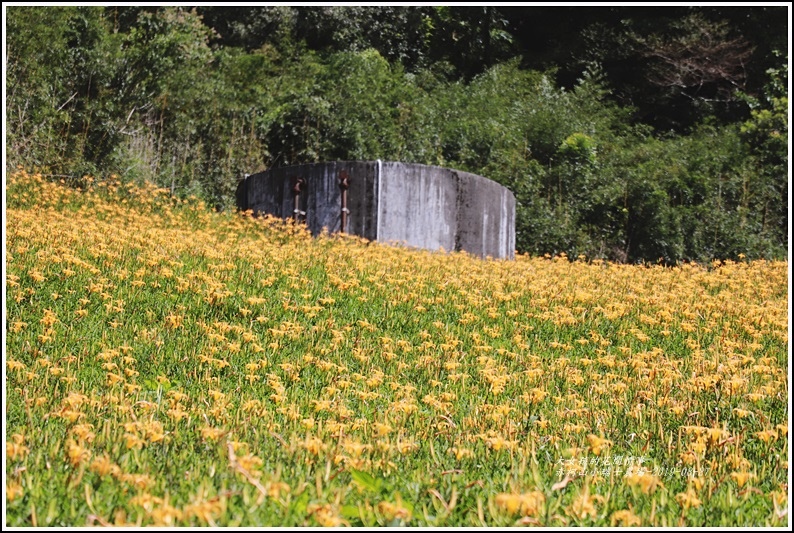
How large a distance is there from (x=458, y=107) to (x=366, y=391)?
17.5 meters

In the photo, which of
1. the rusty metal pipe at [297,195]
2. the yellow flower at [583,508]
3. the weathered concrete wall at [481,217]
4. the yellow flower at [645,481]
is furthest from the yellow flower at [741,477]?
the rusty metal pipe at [297,195]

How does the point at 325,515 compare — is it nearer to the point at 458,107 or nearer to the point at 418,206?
the point at 418,206

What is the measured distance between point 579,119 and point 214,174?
9.76 m

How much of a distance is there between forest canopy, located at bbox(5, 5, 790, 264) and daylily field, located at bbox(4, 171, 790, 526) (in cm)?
704

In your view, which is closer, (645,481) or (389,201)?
(645,481)

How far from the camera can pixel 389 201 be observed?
40.4 feet

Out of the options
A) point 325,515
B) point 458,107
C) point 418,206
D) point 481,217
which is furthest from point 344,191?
point 325,515

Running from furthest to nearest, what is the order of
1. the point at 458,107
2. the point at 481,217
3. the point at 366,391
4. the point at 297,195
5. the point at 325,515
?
the point at 458,107 < the point at 481,217 < the point at 297,195 < the point at 366,391 < the point at 325,515

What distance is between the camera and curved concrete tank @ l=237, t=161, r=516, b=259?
12.3 meters

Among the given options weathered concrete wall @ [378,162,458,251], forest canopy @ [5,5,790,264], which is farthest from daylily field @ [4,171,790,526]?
forest canopy @ [5,5,790,264]

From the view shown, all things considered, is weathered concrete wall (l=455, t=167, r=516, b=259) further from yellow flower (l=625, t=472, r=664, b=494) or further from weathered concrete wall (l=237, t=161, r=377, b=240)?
yellow flower (l=625, t=472, r=664, b=494)

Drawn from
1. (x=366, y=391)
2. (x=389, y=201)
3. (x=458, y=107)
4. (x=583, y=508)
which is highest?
(x=458, y=107)

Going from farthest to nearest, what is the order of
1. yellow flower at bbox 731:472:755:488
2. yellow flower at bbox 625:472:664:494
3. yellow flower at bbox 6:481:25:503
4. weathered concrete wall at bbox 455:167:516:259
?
weathered concrete wall at bbox 455:167:516:259, yellow flower at bbox 731:472:755:488, yellow flower at bbox 625:472:664:494, yellow flower at bbox 6:481:25:503

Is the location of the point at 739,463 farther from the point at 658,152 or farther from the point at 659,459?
the point at 658,152
